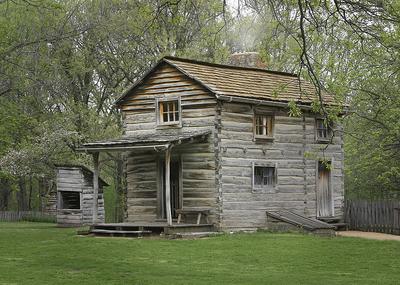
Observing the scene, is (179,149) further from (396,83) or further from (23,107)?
(23,107)

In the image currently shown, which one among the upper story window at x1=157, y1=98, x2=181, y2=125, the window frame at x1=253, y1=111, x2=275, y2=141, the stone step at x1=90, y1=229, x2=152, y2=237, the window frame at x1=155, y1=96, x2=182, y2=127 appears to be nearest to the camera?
the stone step at x1=90, y1=229, x2=152, y2=237

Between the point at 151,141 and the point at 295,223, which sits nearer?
the point at 151,141

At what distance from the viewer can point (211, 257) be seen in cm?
1806

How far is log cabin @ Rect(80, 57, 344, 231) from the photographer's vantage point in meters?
25.7

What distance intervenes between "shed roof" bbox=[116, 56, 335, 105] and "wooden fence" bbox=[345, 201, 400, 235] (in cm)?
483

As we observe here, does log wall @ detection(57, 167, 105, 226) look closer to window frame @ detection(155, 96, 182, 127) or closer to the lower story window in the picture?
the lower story window

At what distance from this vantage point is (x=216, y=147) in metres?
25.7

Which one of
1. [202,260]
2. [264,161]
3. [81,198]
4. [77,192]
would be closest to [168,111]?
[264,161]

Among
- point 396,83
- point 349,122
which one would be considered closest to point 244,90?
point 396,83

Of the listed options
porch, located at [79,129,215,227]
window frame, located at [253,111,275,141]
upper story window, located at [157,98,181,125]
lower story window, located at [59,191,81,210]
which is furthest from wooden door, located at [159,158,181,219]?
lower story window, located at [59,191,81,210]

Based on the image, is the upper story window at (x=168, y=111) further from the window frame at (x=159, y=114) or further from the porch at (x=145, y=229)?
the porch at (x=145, y=229)

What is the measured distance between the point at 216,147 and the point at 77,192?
1021cm

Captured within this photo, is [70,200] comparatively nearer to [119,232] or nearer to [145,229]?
[145,229]

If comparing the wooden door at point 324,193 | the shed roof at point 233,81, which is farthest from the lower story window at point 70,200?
the wooden door at point 324,193
